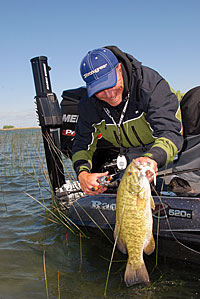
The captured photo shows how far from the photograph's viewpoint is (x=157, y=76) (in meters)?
3.85

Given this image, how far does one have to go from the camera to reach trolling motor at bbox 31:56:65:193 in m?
5.34

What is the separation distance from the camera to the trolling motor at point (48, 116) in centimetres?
534

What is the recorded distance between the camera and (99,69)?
11.7ft

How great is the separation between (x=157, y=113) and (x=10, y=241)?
277cm

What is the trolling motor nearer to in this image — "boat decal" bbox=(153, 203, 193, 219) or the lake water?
the lake water

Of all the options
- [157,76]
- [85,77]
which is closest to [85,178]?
[85,77]

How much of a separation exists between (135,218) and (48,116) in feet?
10.4

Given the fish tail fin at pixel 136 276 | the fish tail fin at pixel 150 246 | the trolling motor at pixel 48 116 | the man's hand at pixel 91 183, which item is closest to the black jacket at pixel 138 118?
the man's hand at pixel 91 183

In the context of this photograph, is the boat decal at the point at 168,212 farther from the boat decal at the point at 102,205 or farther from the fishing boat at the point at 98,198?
the boat decal at the point at 102,205

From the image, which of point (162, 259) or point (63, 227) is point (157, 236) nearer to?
point (162, 259)

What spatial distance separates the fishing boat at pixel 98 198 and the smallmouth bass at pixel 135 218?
0.50 metres

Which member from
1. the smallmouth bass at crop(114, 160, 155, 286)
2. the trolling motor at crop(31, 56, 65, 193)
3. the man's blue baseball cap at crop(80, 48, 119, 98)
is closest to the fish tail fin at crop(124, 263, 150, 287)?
the smallmouth bass at crop(114, 160, 155, 286)

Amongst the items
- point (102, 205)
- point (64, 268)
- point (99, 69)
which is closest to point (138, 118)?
point (99, 69)

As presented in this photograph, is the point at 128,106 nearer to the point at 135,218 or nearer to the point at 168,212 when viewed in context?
the point at 168,212
